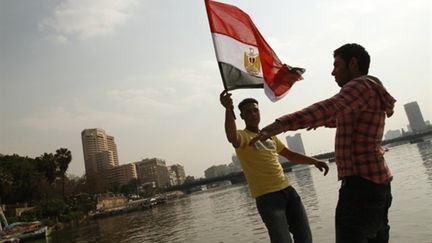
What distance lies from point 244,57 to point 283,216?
2067 millimetres

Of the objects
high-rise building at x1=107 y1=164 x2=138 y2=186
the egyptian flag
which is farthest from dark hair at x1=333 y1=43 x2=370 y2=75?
high-rise building at x1=107 y1=164 x2=138 y2=186

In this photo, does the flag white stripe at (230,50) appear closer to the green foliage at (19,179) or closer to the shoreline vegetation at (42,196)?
the shoreline vegetation at (42,196)

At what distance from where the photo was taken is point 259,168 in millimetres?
4781

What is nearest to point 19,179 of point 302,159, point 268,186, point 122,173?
point 302,159

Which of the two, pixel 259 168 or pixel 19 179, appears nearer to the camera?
pixel 259 168

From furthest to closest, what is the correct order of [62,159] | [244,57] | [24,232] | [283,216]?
[62,159] → [24,232] → [244,57] → [283,216]

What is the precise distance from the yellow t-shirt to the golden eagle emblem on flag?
800 millimetres

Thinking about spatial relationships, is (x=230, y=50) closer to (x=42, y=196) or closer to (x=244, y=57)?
(x=244, y=57)

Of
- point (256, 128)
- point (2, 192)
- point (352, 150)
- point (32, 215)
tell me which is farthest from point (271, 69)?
point (2, 192)

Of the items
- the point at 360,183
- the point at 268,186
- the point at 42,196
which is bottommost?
the point at 360,183

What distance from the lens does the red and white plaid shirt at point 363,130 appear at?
279 centimetres

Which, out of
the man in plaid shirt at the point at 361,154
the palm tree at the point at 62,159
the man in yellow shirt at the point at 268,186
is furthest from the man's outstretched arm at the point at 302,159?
the palm tree at the point at 62,159

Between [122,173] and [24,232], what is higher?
[122,173]

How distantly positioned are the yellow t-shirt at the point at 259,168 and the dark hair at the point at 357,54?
191cm
